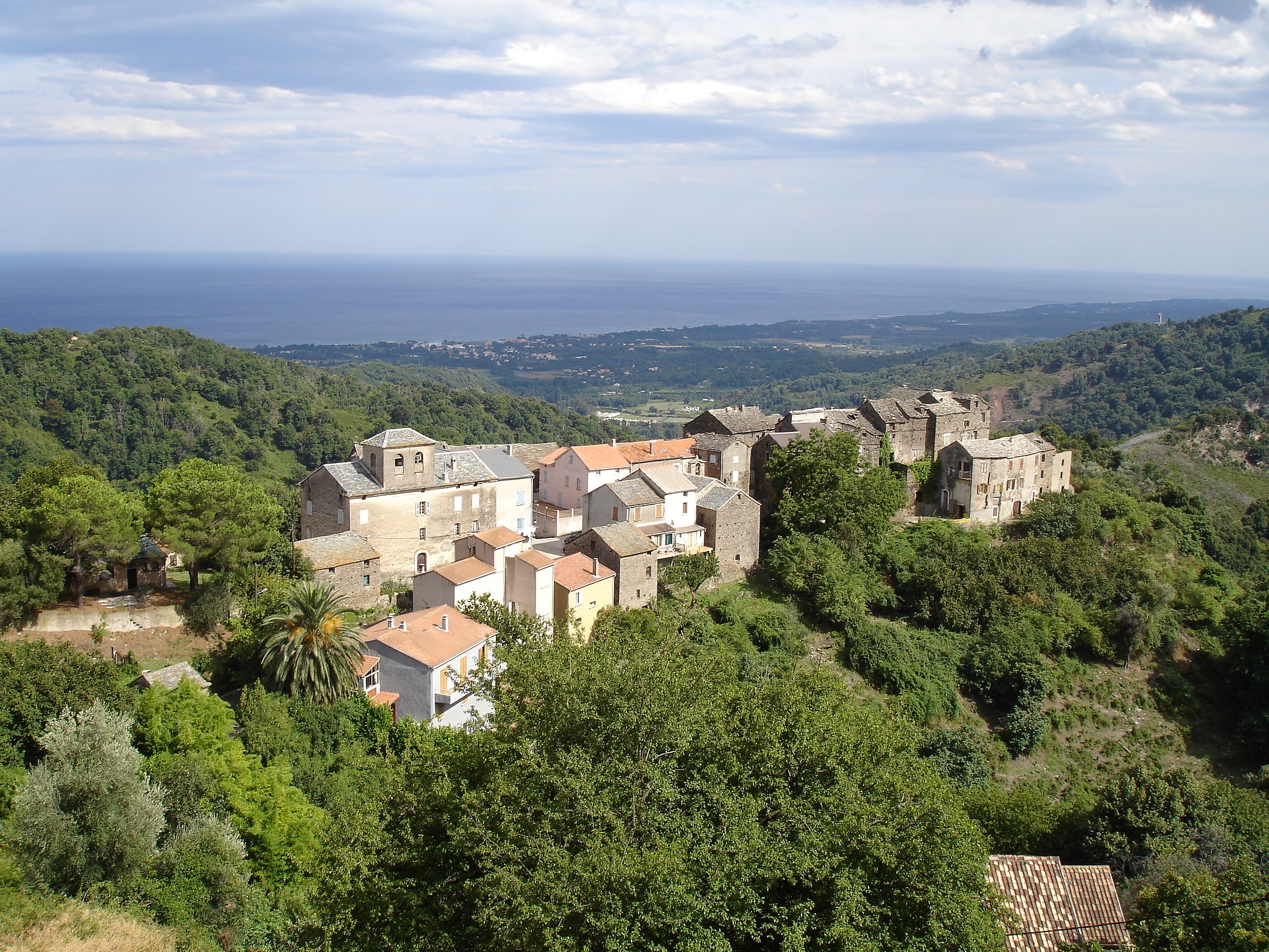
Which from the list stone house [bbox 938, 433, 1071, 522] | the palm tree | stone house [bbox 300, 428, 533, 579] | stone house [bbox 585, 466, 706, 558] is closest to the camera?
the palm tree

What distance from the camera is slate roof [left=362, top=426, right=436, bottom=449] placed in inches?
1302

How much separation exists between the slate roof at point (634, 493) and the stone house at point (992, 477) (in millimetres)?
16912

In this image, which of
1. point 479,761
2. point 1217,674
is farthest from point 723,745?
point 1217,674

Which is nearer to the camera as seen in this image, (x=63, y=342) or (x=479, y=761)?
(x=479, y=761)

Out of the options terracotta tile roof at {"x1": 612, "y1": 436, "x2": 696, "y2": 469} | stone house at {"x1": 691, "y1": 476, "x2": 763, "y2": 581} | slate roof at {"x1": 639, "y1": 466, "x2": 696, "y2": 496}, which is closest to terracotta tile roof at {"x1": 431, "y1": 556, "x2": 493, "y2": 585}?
slate roof at {"x1": 639, "y1": 466, "x2": 696, "y2": 496}

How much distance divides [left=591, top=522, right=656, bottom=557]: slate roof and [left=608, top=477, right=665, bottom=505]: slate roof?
78.2 inches

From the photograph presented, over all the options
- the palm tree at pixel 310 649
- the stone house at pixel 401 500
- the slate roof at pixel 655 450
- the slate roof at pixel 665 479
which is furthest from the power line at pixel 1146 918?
the slate roof at pixel 655 450

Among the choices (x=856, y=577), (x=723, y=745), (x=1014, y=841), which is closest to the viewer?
(x=723, y=745)

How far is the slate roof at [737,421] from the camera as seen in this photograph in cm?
4541

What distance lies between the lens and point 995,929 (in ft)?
44.0

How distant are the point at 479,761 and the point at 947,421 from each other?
37686 millimetres

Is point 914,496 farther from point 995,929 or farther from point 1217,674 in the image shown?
point 995,929

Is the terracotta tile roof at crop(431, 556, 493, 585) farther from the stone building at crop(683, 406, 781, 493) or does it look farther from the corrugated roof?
the stone building at crop(683, 406, 781, 493)

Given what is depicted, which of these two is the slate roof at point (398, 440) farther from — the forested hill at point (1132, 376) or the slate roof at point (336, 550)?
the forested hill at point (1132, 376)
